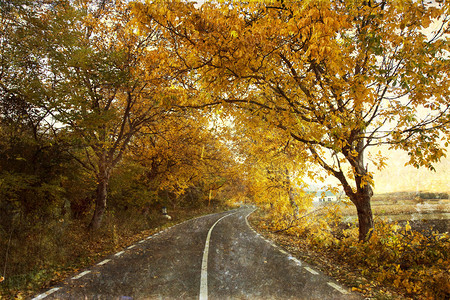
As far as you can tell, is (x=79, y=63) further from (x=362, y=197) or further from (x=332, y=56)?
(x=362, y=197)

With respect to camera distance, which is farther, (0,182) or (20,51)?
(20,51)

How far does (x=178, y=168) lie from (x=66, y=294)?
1388cm

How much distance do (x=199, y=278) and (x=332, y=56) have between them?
17.9 feet

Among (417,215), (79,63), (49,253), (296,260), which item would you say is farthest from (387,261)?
(417,215)

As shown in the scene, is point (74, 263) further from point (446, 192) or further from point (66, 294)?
point (446, 192)

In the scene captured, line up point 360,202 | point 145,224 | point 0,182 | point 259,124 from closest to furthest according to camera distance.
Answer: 1. point 0,182
2. point 259,124
3. point 360,202
4. point 145,224

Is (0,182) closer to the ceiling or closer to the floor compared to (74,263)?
closer to the ceiling

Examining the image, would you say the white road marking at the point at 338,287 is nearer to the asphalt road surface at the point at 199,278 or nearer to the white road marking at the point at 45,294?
the asphalt road surface at the point at 199,278

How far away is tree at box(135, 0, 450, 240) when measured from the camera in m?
4.48

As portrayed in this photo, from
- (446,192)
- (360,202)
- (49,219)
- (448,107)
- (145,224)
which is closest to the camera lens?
(448,107)

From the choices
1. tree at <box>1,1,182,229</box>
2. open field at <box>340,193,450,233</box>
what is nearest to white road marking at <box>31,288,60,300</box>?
tree at <box>1,1,182,229</box>

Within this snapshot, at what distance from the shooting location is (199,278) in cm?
583

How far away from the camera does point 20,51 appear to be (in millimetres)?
7645

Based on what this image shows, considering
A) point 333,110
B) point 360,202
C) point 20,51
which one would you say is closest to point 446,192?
point 360,202
